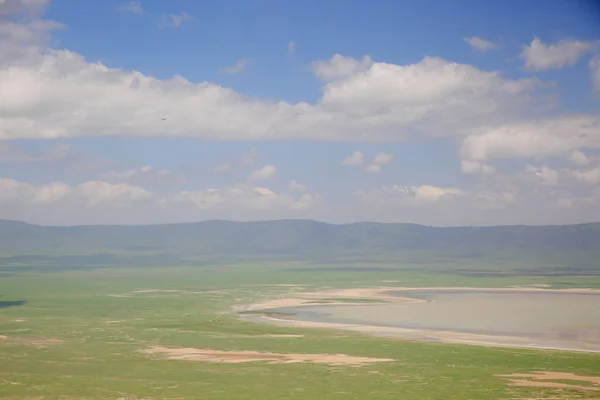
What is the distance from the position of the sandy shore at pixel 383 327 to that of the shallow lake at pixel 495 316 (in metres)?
0.20

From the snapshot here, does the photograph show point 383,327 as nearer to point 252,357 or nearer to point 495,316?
point 495,316

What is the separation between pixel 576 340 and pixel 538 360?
1060 centimetres

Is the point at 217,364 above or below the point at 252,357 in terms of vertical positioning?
below

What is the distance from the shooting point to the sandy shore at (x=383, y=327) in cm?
6116

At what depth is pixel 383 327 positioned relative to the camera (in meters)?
71.1

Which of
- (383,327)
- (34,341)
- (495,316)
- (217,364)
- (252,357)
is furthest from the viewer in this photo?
(495,316)

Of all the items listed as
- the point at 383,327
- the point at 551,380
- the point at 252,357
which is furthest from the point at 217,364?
the point at 383,327

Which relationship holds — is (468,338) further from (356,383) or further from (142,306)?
(142,306)

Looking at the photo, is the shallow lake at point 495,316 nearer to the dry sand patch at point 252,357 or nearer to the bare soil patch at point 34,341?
the dry sand patch at point 252,357

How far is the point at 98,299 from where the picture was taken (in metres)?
104

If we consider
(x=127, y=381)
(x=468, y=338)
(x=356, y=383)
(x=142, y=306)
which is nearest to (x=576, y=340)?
(x=468, y=338)

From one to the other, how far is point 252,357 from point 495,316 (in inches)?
1264

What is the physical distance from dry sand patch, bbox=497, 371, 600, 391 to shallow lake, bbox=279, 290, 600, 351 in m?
10.7

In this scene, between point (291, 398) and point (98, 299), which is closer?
point (291, 398)
